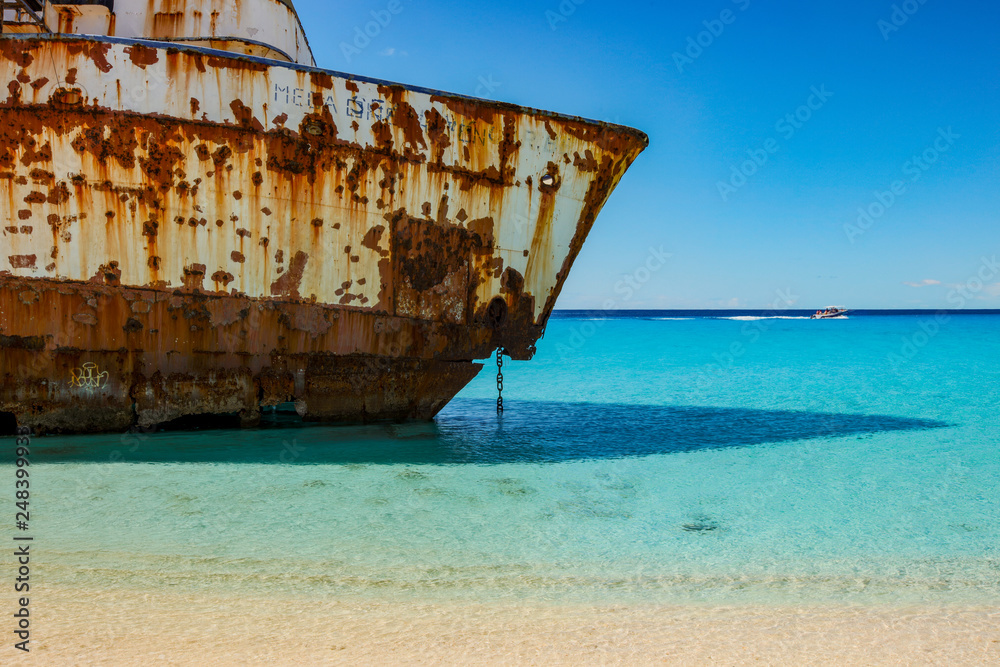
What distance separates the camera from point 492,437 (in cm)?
596

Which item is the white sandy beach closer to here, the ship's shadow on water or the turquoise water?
the turquoise water

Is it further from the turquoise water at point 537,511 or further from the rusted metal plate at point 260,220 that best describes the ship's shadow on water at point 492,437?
the rusted metal plate at point 260,220

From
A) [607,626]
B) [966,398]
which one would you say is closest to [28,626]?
[607,626]

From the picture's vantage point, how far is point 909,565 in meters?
3.01

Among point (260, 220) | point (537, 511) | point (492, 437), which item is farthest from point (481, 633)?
point (492, 437)

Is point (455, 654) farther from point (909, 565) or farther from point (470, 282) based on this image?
point (470, 282)

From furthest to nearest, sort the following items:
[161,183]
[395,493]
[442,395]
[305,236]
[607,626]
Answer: [442,395]
[305,236]
[161,183]
[395,493]
[607,626]

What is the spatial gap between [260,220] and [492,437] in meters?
2.84

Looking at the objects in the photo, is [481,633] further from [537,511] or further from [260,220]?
[260,220]

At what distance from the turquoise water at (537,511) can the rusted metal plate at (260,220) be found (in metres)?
0.65

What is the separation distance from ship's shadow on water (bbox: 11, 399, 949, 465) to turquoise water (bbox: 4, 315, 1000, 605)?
0.09 ft

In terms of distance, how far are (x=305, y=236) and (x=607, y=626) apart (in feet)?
11.0

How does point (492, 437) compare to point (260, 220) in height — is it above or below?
below

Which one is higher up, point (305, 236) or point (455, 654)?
point (305, 236)
